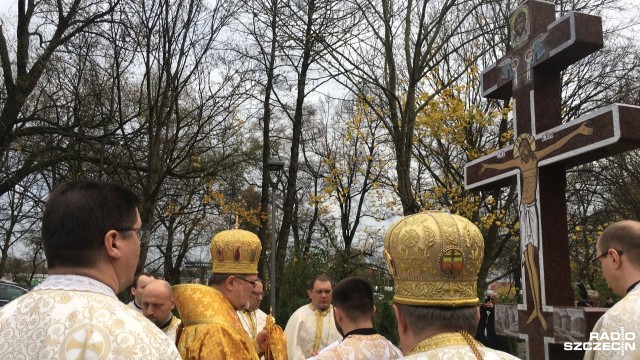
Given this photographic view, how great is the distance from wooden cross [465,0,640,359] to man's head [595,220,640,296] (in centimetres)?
226

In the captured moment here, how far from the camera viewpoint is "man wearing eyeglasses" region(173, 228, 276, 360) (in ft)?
11.7

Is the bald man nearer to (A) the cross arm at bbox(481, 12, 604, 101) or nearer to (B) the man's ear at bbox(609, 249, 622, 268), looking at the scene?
(B) the man's ear at bbox(609, 249, 622, 268)

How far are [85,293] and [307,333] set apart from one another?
6.50 m

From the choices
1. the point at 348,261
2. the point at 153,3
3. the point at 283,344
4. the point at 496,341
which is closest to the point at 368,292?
the point at 283,344

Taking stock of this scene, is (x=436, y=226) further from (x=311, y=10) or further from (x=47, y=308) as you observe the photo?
(x=311, y=10)

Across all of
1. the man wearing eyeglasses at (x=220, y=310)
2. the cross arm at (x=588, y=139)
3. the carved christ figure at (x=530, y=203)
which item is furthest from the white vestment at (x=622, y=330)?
the carved christ figure at (x=530, y=203)

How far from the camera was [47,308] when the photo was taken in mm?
1896

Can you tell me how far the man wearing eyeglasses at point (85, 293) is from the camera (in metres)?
1.84

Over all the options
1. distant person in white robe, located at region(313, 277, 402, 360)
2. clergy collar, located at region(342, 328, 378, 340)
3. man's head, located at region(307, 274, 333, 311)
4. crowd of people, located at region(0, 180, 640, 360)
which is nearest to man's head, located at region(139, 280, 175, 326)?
distant person in white robe, located at region(313, 277, 402, 360)

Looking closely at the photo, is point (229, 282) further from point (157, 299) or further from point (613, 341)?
point (613, 341)

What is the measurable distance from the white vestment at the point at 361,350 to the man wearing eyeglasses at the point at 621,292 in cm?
111

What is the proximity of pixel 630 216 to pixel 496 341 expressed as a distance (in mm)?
11177

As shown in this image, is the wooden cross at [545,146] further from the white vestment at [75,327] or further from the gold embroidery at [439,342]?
the white vestment at [75,327]

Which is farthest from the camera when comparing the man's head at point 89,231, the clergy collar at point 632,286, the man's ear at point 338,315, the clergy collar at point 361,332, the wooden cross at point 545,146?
the wooden cross at point 545,146
